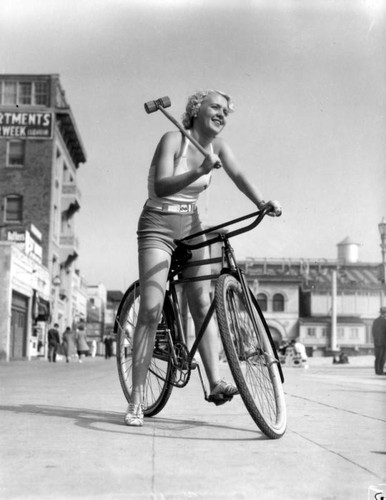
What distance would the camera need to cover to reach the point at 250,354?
3518 mm

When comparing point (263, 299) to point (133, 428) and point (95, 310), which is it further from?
point (133, 428)

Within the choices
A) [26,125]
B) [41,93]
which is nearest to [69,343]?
[26,125]

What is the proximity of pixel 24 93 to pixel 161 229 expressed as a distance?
121 feet

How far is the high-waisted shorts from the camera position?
3793mm

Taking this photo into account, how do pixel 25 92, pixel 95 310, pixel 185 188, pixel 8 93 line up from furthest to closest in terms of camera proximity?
pixel 95 310
pixel 8 93
pixel 25 92
pixel 185 188

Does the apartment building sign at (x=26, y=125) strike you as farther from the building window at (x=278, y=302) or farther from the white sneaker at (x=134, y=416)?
the building window at (x=278, y=302)

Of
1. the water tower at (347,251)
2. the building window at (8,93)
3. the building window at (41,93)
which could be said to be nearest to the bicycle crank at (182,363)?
the building window at (41,93)

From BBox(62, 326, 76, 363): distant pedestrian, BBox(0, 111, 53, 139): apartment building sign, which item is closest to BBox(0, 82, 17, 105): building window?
BBox(0, 111, 53, 139): apartment building sign

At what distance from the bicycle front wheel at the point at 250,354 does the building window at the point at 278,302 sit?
255ft

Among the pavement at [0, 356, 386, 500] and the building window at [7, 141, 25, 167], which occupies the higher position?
the building window at [7, 141, 25, 167]

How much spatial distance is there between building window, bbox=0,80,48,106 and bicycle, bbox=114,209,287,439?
35.6 m

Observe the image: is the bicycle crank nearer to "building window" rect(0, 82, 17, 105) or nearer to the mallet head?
the mallet head

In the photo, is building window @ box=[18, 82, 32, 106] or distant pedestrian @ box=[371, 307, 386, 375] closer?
distant pedestrian @ box=[371, 307, 386, 375]

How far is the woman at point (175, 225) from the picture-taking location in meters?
3.74
